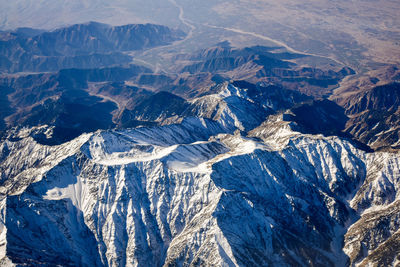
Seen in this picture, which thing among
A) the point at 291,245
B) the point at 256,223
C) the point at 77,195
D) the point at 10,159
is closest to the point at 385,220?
the point at 291,245

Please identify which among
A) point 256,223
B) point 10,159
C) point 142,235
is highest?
point 256,223

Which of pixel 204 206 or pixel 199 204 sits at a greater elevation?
pixel 204 206

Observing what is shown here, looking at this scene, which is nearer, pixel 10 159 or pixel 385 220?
pixel 385 220

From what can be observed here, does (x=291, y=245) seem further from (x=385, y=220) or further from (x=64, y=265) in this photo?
(x=64, y=265)

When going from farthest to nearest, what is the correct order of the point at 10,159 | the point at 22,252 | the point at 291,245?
the point at 10,159, the point at 291,245, the point at 22,252

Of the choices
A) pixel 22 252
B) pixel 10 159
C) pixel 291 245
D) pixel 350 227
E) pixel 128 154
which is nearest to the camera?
pixel 22 252

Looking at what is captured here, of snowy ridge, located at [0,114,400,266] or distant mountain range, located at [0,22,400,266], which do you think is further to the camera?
snowy ridge, located at [0,114,400,266]

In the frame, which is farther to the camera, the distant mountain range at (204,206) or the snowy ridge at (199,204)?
the snowy ridge at (199,204)

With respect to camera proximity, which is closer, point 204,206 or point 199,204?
point 204,206
